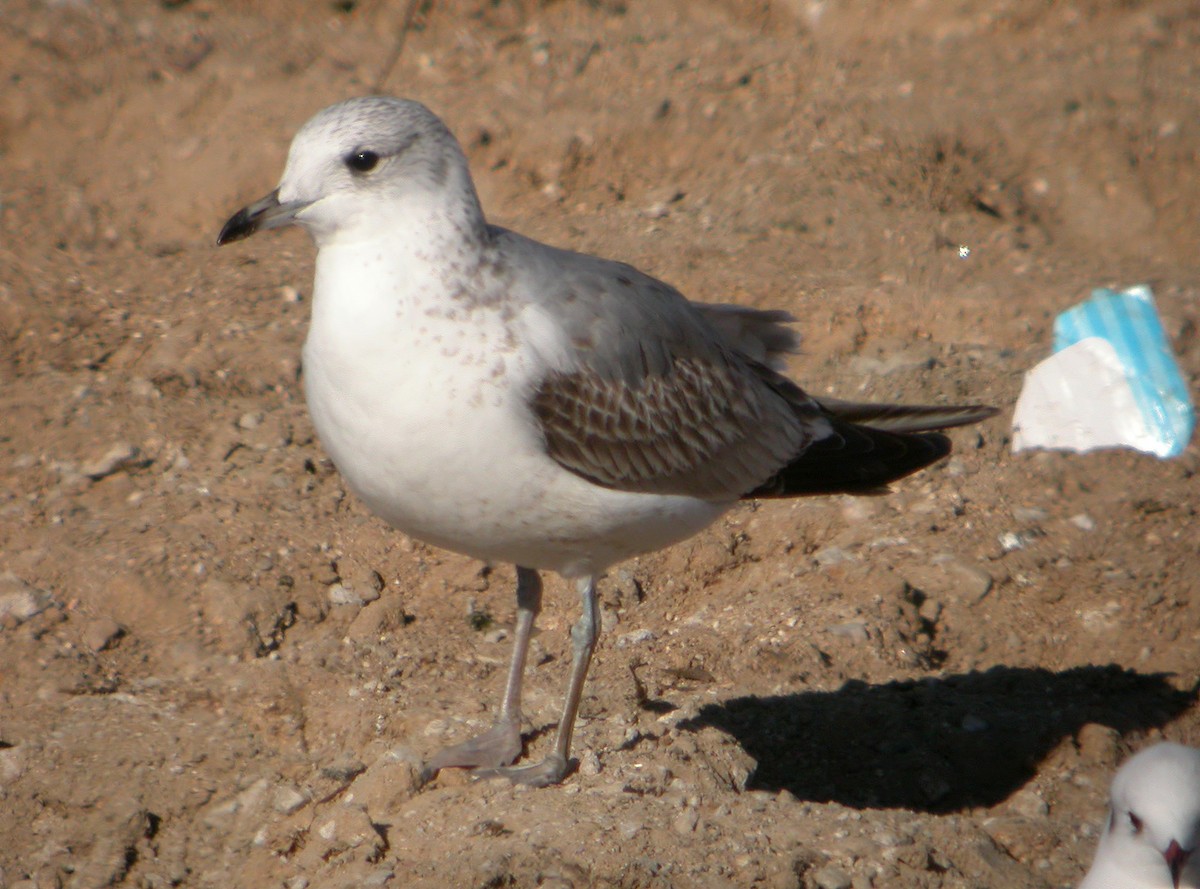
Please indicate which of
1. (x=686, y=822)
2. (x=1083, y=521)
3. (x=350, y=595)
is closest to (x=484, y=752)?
(x=686, y=822)

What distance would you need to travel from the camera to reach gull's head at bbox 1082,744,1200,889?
3156 mm

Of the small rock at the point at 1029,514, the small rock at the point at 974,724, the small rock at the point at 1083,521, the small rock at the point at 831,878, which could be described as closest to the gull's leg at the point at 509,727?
the small rock at the point at 831,878

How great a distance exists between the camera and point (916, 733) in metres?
4.43

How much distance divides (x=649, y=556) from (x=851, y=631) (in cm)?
84

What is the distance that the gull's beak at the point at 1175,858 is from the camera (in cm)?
315

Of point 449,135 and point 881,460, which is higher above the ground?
point 449,135

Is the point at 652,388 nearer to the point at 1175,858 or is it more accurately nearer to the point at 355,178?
the point at 355,178

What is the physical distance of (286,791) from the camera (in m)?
3.92

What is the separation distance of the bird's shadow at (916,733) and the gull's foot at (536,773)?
0.50m

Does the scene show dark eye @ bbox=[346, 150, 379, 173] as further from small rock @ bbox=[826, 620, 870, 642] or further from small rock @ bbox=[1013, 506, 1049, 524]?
small rock @ bbox=[1013, 506, 1049, 524]

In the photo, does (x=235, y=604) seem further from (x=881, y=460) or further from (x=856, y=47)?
(x=856, y=47)

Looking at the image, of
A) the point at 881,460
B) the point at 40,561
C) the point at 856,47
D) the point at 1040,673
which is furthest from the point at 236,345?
the point at 856,47

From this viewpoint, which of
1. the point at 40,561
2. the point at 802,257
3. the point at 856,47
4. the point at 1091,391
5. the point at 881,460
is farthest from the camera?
the point at 856,47

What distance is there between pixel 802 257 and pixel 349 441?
11.0 feet
